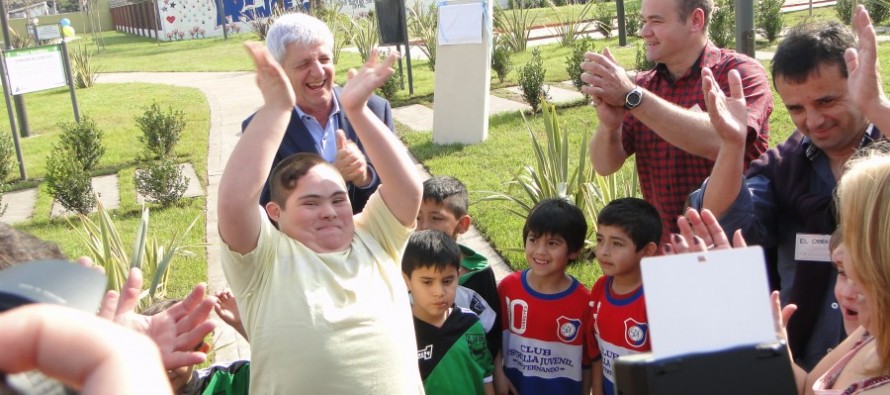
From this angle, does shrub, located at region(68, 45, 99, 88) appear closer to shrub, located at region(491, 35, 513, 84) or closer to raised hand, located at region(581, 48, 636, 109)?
shrub, located at region(491, 35, 513, 84)

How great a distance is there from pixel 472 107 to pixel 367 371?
23.7 ft

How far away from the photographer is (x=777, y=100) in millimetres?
9781

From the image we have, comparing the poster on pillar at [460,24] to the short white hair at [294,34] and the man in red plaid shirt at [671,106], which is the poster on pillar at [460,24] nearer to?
the man in red plaid shirt at [671,106]

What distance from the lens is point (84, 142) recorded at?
33.5 feet

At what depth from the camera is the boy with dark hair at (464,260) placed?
3564 millimetres

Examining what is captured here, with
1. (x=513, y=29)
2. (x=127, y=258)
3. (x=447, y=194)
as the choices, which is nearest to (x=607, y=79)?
(x=447, y=194)

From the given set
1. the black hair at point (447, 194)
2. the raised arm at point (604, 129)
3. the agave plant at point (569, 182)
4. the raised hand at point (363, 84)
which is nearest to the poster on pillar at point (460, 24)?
the agave plant at point (569, 182)

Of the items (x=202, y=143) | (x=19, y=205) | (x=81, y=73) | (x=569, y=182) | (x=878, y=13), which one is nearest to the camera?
(x=569, y=182)

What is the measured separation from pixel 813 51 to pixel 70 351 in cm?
234

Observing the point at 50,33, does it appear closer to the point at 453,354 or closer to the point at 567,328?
the point at 453,354

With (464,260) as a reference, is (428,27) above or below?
above

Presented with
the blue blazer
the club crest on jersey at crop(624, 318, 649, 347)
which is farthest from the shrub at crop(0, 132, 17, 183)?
the club crest on jersey at crop(624, 318, 649, 347)

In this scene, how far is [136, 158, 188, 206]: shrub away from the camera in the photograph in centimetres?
827

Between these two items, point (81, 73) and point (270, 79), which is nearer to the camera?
point (270, 79)
